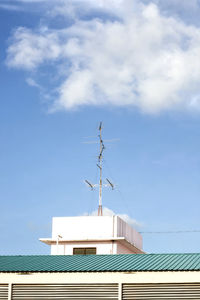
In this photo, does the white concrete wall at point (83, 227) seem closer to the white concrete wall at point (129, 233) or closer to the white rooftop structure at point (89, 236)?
the white rooftop structure at point (89, 236)

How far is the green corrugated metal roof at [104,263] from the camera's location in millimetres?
26594

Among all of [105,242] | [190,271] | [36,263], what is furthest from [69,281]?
[105,242]

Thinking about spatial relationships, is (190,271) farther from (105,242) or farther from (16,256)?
(105,242)

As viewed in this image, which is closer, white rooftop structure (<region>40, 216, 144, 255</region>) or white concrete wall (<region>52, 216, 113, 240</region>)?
white rooftop structure (<region>40, 216, 144, 255</region>)

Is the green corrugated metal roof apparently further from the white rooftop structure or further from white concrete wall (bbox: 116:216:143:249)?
white concrete wall (bbox: 116:216:143:249)

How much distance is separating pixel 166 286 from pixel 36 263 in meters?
7.02

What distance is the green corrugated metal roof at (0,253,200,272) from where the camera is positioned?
26.6 meters

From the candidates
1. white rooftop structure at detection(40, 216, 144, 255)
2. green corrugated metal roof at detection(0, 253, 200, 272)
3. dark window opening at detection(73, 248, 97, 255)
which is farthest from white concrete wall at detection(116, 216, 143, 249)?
green corrugated metal roof at detection(0, 253, 200, 272)

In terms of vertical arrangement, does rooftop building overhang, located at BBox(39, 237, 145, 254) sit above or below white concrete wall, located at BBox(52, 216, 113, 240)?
below

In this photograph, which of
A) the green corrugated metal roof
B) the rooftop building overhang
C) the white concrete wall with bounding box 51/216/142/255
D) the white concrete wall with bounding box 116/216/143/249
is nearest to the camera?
the green corrugated metal roof

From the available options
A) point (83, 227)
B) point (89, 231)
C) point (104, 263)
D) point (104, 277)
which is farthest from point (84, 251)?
point (104, 277)

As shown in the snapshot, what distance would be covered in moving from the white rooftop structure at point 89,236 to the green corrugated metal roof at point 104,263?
10523 millimetres

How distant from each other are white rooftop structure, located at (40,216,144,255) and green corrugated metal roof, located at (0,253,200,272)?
10523 mm

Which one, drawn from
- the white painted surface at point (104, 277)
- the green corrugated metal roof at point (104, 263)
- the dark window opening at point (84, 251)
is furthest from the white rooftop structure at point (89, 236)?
the white painted surface at point (104, 277)
